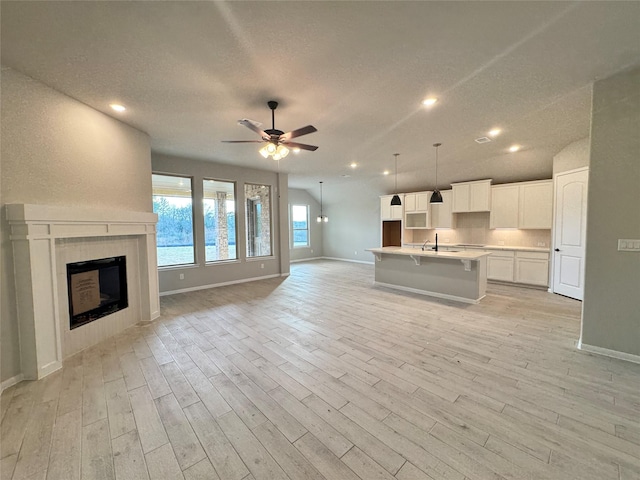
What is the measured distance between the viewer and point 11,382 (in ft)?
7.70

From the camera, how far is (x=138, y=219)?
376 cm

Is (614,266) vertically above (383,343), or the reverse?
(614,266)

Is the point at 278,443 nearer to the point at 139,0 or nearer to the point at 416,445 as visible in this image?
the point at 416,445

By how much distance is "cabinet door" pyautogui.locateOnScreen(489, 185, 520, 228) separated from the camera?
612cm

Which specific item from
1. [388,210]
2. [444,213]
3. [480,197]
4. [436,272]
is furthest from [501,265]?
[388,210]

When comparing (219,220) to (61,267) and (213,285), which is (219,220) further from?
(61,267)

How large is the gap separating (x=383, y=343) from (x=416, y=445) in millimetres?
1442

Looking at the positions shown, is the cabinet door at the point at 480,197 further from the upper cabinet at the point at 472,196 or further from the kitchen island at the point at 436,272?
the kitchen island at the point at 436,272

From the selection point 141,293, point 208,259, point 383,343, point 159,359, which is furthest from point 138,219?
point 383,343

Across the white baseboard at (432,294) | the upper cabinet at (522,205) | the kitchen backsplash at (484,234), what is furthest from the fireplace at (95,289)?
the upper cabinet at (522,205)

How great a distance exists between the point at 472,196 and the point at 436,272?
2929 millimetres

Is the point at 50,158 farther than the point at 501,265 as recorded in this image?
No

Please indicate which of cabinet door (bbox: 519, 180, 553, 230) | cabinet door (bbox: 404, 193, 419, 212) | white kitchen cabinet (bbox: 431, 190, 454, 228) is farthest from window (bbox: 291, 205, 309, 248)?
cabinet door (bbox: 519, 180, 553, 230)

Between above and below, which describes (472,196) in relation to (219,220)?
above
